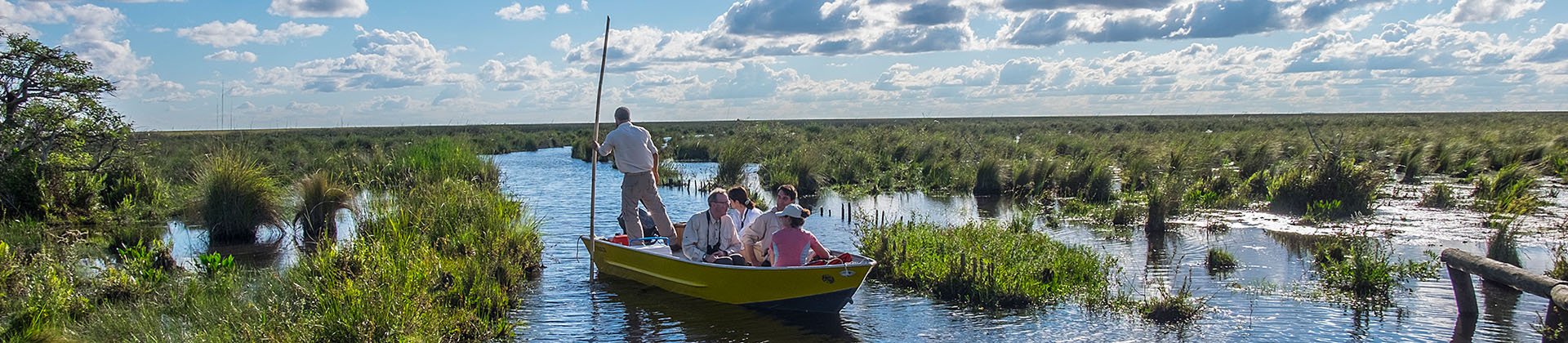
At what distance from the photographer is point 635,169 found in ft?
40.9

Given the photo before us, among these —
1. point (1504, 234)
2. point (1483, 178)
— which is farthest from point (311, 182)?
point (1483, 178)

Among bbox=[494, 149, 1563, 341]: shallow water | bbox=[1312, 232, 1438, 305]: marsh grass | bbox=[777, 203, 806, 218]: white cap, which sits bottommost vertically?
bbox=[494, 149, 1563, 341]: shallow water

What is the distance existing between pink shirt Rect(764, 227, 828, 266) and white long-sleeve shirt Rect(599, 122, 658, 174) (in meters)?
2.56

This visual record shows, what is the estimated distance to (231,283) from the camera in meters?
10.0

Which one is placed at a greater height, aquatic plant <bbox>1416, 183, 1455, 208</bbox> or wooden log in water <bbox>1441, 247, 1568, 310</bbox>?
aquatic plant <bbox>1416, 183, 1455, 208</bbox>

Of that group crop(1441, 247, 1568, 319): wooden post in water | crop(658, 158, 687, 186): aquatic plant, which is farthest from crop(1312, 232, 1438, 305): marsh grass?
crop(658, 158, 687, 186): aquatic plant

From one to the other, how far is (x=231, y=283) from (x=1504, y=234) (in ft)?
40.9

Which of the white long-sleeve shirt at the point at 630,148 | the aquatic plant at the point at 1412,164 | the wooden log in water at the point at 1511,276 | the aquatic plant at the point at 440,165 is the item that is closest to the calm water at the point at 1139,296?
the wooden log in water at the point at 1511,276

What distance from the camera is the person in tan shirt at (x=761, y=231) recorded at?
426 inches

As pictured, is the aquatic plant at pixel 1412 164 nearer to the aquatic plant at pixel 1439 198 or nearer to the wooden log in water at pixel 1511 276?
the aquatic plant at pixel 1439 198

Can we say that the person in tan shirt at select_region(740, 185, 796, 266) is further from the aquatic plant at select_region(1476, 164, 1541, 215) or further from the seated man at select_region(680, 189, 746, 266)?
the aquatic plant at select_region(1476, 164, 1541, 215)

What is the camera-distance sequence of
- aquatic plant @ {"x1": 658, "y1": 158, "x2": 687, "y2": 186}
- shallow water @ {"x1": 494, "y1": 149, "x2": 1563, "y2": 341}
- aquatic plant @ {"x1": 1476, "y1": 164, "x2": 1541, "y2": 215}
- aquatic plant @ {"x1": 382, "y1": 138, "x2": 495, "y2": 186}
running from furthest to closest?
aquatic plant @ {"x1": 658, "y1": 158, "x2": 687, "y2": 186} < aquatic plant @ {"x1": 382, "y1": 138, "x2": 495, "y2": 186} < aquatic plant @ {"x1": 1476, "y1": 164, "x2": 1541, "y2": 215} < shallow water @ {"x1": 494, "y1": 149, "x2": 1563, "y2": 341}

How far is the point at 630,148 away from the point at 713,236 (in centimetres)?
174

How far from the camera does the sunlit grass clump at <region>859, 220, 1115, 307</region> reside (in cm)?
1089
